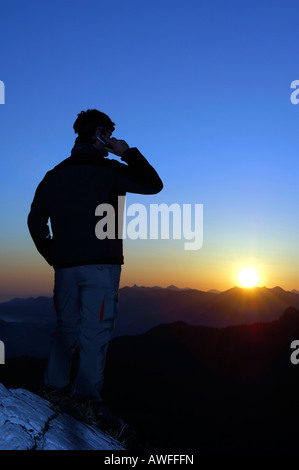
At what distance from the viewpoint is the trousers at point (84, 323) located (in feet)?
15.3

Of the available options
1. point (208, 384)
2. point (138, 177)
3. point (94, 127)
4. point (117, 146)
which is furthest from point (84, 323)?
point (208, 384)

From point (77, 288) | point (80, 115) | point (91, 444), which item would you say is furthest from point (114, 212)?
point (91, 444)

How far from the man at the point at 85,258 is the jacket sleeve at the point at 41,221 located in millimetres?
79

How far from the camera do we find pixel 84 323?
15.5 feet

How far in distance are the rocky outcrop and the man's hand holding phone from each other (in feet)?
9.23

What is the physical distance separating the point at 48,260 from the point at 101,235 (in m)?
0.93

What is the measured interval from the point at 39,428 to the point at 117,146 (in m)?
3.08

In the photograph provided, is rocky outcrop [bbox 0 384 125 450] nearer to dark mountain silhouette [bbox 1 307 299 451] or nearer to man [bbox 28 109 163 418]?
man [bbox 28 109 163 418]

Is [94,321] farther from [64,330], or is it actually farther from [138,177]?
[138,177]

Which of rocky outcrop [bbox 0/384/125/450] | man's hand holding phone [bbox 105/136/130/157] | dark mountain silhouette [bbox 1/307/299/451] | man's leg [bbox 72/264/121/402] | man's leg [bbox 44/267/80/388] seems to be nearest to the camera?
rocky outcrop [bbox 0/384/125/450]

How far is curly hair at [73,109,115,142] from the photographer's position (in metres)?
4.98

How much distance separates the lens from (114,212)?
472 centimetres

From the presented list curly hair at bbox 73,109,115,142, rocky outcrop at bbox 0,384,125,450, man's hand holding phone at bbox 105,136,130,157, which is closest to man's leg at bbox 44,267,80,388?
rocky outcrop at bbox 0,384,125,450

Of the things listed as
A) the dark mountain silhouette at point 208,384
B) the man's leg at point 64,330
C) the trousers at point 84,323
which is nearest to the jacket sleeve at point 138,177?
the trousers at point 84,323
